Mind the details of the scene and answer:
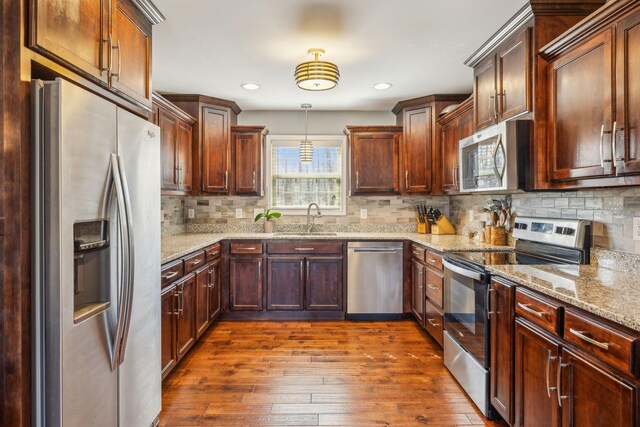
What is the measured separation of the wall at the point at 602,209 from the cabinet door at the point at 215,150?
304 centimetres

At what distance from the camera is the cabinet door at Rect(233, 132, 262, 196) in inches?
170

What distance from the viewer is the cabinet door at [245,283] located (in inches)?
156

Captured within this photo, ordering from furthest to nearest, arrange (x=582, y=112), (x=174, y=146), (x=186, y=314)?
1. (x=174, y=146)
2. (x=186, y=314)
3. (x=582, y=112)

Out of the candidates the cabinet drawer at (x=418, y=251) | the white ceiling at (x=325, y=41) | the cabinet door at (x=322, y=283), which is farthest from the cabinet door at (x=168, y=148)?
the cabinet drawer at (x=418, y=251)

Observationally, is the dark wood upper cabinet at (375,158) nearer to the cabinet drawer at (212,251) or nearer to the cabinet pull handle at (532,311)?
the cabinet drawer at (212,251)

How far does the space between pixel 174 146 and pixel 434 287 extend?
271 cm

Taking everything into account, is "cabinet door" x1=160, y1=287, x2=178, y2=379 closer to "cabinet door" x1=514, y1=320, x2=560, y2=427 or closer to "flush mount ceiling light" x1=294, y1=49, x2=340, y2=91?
"flush mount ceiling light" x1=294, y1=49, x2=340, y2=91

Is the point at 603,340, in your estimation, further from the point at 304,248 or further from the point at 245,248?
the point at 245,248

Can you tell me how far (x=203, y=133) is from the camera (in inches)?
160

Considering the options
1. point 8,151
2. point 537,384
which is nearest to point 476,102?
point 537,384

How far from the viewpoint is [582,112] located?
187cm

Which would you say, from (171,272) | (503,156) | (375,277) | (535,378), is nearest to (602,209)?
(503,156)

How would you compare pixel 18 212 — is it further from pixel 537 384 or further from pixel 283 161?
pixel 283 161

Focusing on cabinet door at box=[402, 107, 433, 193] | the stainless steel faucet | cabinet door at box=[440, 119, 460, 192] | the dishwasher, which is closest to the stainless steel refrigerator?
the dishwasher
